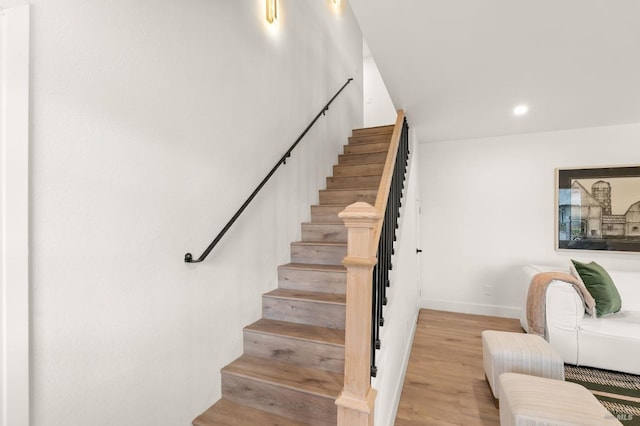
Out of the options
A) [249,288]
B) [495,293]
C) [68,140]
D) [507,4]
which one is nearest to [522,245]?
[495,293]

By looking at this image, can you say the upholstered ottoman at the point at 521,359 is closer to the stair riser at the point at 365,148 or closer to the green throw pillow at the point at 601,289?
the green throw pillow at the point at 601,289

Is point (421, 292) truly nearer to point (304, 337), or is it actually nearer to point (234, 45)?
point (304, 337)

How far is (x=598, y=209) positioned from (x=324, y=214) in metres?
3.33

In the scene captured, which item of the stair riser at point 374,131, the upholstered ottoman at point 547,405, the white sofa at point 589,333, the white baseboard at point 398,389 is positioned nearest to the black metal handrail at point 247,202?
the stair riser at point 374,131

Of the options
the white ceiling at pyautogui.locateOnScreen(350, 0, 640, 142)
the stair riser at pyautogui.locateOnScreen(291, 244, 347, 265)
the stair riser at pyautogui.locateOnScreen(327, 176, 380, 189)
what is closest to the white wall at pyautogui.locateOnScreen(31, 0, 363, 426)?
the stair riser at pyautogui.locateOnScreen(291, 244, 347, 265)

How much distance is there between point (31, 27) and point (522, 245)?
4.76 m

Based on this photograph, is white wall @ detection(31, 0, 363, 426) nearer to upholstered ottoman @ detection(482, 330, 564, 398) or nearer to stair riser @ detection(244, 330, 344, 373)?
stair riser @ detection(244, 330, 344, 373)

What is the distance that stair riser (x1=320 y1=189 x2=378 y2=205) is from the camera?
292 cm

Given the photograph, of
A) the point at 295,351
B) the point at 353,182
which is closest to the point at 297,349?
the point at 295,351

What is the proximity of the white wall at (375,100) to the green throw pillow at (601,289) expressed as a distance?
3744 mm

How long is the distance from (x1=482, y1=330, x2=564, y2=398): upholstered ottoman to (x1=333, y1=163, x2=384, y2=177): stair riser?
1854mm

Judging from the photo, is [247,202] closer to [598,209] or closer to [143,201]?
[143,201]

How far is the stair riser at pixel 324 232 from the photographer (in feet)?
8.71

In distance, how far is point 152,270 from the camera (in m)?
1.44
